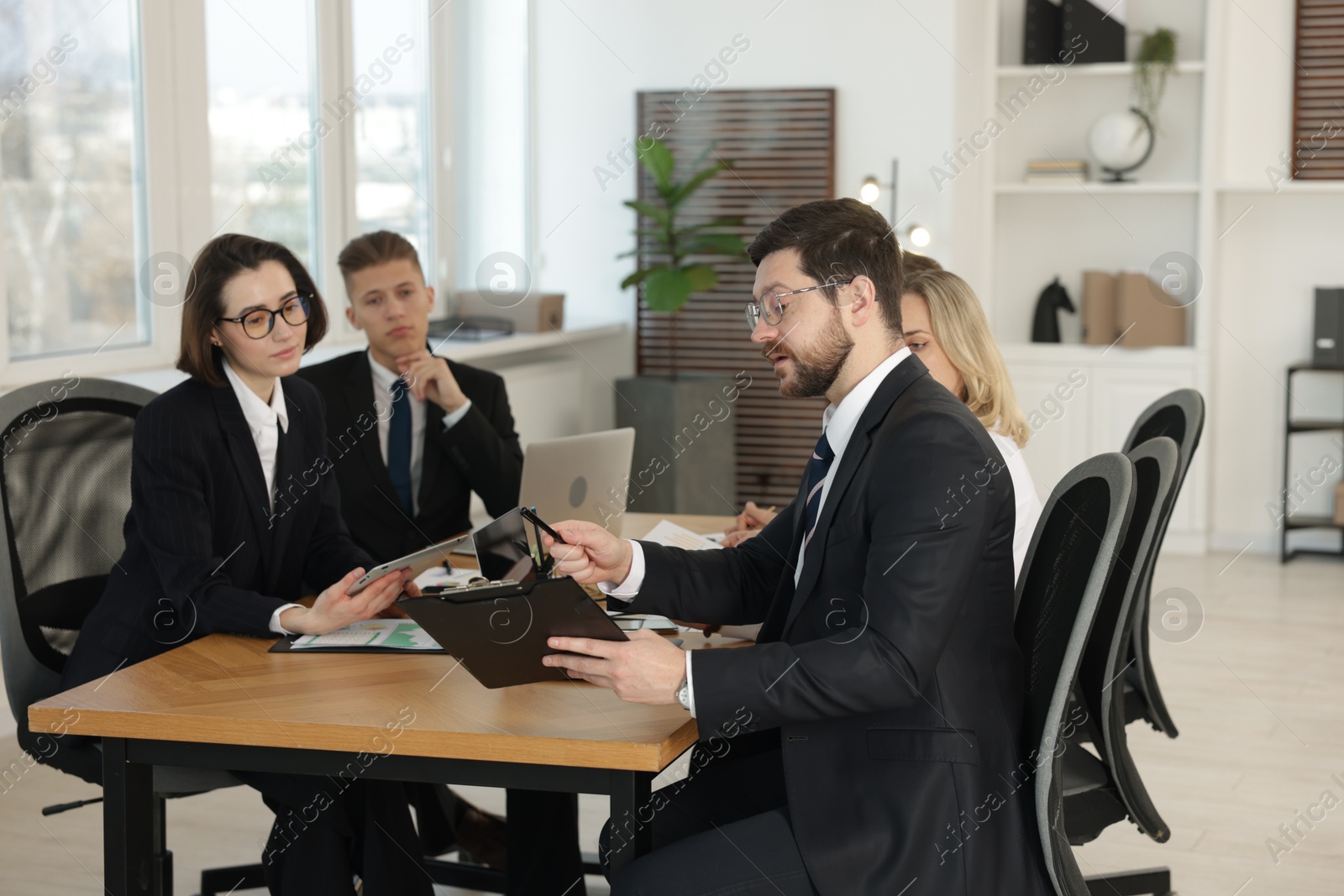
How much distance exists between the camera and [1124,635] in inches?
81.1

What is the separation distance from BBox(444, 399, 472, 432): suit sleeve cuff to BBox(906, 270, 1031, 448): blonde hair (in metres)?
1.16

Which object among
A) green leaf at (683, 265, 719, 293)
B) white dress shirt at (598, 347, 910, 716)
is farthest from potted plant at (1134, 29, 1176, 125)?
white dress shirt at (598, 347, 910, 716)

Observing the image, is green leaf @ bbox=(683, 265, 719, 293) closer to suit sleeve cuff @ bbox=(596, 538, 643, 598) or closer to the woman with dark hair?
the woman with dark hair

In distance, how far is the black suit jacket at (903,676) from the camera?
63.1 inches

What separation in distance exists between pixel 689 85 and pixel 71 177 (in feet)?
11.2

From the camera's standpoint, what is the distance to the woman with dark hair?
212 centimetres

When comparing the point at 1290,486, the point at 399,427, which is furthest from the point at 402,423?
the point at 1290,486

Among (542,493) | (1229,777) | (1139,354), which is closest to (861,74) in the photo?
(1139,354)

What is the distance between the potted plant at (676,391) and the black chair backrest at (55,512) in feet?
12.3

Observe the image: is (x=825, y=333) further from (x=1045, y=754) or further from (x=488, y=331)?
(x=488, y=331)

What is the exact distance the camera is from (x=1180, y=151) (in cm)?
638

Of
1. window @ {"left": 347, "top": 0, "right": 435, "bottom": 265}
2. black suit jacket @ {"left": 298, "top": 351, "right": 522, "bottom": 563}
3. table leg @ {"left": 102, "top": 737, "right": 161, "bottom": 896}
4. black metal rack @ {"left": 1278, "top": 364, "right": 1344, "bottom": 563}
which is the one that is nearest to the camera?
table leg @ {"left": 102, "top": 737, "right": 161, "bottom": 896}

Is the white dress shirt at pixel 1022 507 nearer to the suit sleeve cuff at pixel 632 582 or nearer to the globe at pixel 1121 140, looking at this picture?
the suit sleeve cuff at pixel 632 582

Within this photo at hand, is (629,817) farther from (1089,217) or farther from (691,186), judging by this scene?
(1089,217)
